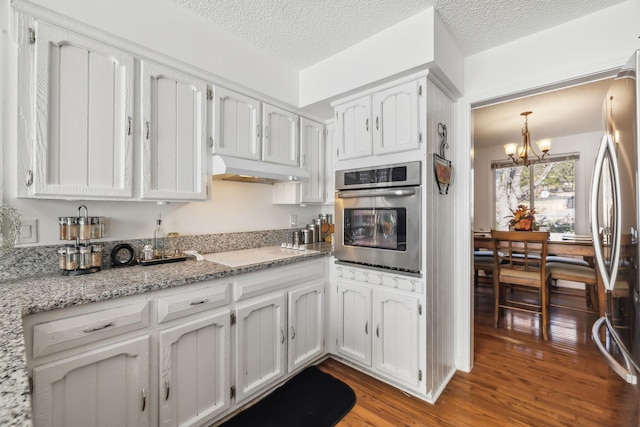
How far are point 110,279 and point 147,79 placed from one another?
1.11 metres

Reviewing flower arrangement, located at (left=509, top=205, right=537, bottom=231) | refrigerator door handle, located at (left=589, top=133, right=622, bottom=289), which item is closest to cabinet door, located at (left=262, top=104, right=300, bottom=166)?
refrigerator door handle, located at (left=589, top=133, right=622, bottom=289)

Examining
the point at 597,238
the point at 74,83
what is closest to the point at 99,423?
the point at 74,83

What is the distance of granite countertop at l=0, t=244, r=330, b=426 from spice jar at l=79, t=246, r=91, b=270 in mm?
68

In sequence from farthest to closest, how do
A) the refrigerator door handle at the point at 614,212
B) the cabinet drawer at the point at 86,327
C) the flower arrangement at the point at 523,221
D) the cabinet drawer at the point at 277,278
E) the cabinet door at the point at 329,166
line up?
1. the flower arrangement at the point at 523,221
2. the cabinet door at the point at 329,166
3. the cabinet drawer at the point at 277,278
4. the refrigerator door handle at the point at 614,212
5. the cabinet drawer at the point at 86,327

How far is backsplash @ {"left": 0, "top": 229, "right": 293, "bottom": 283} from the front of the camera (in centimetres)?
141

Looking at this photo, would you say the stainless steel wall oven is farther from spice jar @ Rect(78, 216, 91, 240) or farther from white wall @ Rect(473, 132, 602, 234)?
white wall @ Rect(473, 132, 602, 234)

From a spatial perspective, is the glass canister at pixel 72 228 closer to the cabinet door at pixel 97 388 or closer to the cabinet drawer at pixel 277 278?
the cabinet door at pixel 97 388

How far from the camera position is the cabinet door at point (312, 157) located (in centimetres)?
260

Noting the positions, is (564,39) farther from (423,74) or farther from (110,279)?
(110,279)

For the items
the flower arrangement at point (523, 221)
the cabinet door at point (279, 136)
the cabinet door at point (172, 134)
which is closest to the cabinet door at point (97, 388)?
the cabinet door at point (172, 134)

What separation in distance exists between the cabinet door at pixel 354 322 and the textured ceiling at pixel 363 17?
184cm

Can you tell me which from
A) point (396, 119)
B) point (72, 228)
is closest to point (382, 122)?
point (396, 119)

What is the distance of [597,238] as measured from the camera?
4.49ft

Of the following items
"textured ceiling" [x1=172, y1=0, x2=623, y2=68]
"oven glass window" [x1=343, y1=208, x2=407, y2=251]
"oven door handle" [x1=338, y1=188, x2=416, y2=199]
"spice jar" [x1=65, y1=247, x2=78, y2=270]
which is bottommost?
"spice jar" [x1=65, y1=247, x2=78, y2=270]
